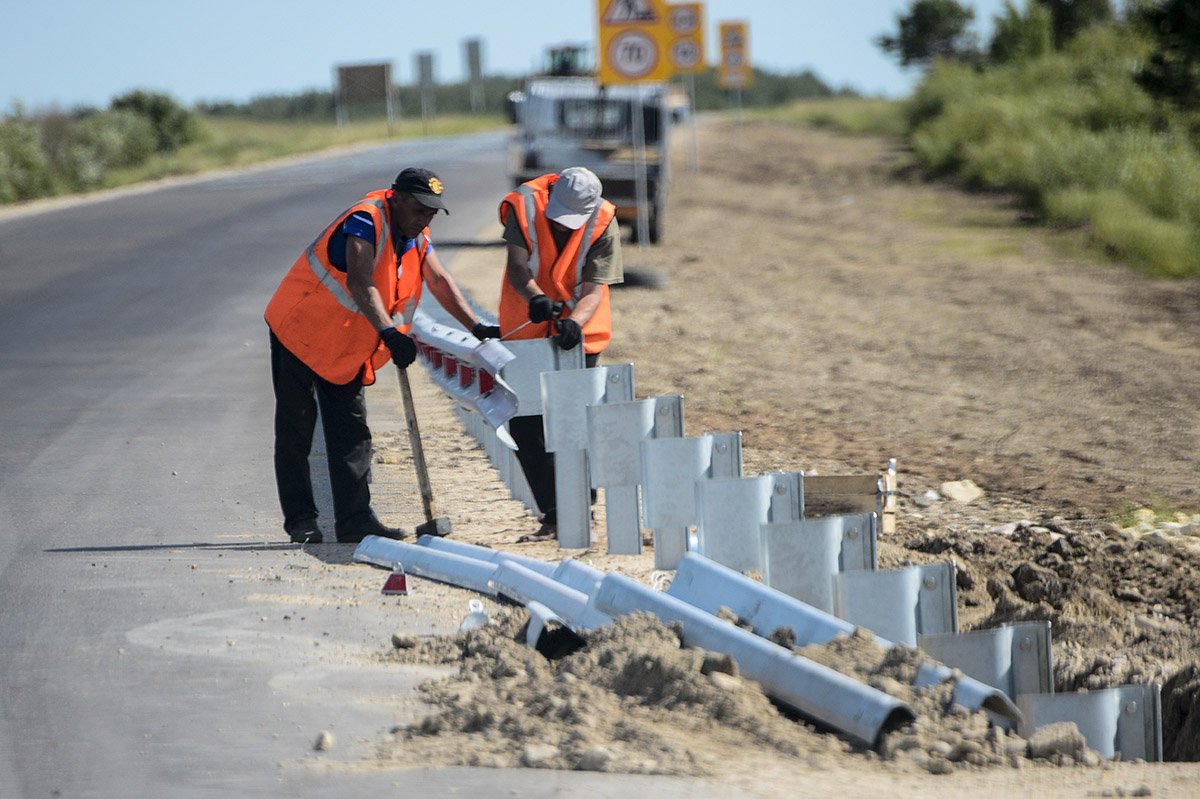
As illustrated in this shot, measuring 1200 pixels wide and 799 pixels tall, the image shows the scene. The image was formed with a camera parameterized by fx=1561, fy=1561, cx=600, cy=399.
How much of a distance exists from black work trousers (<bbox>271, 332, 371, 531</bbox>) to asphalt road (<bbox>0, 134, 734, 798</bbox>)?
264 millimetres

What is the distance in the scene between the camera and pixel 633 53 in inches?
709

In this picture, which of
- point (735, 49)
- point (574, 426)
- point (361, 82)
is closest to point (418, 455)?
point (574, 426)

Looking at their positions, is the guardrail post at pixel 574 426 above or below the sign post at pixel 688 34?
below

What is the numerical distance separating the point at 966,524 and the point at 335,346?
10.9 feet

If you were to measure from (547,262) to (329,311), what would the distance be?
3.50ft

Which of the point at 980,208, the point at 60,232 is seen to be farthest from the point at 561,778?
the point at 980,208

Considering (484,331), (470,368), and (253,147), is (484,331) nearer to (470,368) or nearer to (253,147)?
(470,368)

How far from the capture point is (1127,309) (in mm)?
16406

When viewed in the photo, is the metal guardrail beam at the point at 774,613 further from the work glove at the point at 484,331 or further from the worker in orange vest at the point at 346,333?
the work glove at the point at 484,331

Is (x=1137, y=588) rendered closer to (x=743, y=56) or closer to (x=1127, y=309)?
(x=1127, y=309)

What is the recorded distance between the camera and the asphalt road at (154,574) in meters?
4.30

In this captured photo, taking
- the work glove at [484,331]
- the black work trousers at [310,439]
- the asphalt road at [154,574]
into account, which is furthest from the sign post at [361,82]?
the black work trousers at [310,439]

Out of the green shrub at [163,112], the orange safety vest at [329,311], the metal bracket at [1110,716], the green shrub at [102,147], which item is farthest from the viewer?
the green shrub at [163,112]

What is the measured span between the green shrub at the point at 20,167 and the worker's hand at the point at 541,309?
79.7 feet
